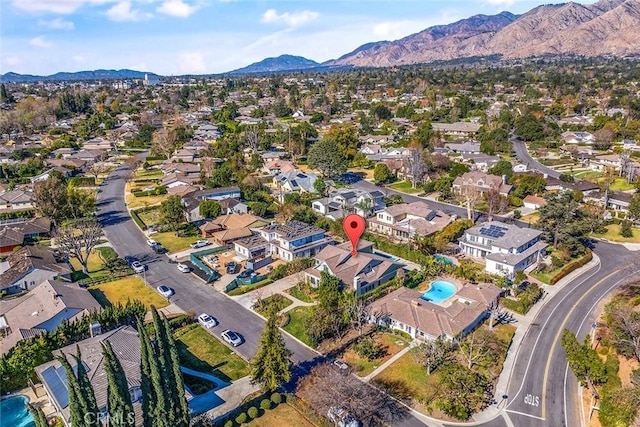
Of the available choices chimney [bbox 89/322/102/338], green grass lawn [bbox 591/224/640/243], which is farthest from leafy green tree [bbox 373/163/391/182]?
chimney [bbox 89/322/102/338]

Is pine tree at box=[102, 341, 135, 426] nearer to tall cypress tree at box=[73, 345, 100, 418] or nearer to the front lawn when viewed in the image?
tall cypress tree at box=[73, 345, 100, 418]

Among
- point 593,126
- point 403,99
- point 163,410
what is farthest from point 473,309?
point 403,99

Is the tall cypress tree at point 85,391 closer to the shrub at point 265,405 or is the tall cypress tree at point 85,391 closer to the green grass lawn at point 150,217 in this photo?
the shrub at point 265,405

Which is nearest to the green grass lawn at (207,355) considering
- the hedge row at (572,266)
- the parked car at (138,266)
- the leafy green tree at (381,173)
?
the parked car at (138,266)

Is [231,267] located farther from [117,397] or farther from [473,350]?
[117,397]

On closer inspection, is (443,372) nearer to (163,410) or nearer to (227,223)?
(163,410)

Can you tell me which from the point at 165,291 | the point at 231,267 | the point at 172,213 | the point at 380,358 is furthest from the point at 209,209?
the point at 380,358
